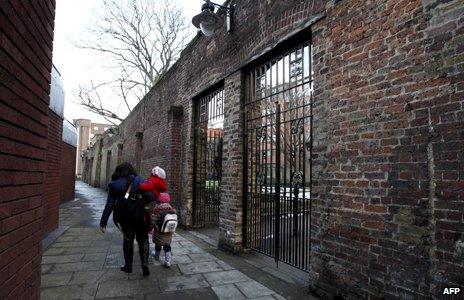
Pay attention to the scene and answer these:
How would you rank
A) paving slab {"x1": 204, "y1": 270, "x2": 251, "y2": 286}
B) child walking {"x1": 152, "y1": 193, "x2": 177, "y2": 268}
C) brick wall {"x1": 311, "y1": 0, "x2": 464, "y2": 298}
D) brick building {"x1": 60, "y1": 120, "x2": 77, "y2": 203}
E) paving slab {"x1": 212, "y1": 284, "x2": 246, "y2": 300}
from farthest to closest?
brick building {"x1": 60, "y1": 120, "x2": 77, "y2": 203}
child walking {"x1": 152, "y1": 193, "x2": 177, "y2": 268}
paving slab {"x1": 204, "y1": 270, "x2": 251, "y2": 286}
paving slab {"x1": 212, "y1": 284, "x2": 246, "y2": 300}
brick wall {"x1": 311, "y1": 0, "x2": 464, "y2": 298}

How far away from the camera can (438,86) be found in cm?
313

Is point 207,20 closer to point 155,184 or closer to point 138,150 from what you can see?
point 155,184

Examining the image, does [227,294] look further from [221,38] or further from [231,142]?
[221,38]

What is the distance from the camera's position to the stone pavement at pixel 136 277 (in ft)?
13.9

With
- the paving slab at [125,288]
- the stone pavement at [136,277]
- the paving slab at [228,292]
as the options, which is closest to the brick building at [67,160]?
the stone pavement at [136,277]

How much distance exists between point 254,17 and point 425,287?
4959mm

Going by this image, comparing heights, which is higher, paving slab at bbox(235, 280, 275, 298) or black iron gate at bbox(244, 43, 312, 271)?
black iron gate at bbox(244, 43, 312, 271)

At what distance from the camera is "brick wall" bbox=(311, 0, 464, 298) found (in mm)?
3021

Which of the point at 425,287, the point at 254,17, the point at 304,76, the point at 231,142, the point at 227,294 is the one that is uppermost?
the point at 254,17

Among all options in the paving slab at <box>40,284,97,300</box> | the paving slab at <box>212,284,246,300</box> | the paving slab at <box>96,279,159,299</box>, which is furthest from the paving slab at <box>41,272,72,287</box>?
the paving slab at <box>212,284,246,300</box>

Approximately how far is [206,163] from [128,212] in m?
4.15

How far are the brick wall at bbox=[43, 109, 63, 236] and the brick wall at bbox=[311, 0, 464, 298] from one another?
5.92 m

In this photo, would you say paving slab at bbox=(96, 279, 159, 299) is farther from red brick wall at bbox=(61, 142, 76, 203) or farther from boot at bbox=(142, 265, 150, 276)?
red brick wall at bbox=(61, 142, 76, 203)

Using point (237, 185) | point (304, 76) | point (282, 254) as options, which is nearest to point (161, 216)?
point (237, 185)
